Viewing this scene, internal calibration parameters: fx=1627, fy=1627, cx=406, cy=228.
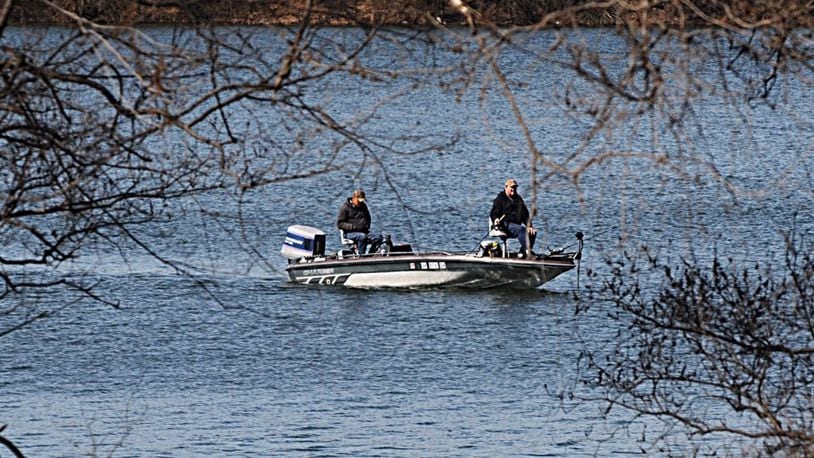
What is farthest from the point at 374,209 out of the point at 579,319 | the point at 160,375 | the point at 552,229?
the point at 160,375

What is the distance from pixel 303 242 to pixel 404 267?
184 cm

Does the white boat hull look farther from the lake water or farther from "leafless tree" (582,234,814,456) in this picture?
"leafless tree" (582,234,814,456)

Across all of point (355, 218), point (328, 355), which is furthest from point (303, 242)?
point (328, 355)

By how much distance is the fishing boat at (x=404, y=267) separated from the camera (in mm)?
27875

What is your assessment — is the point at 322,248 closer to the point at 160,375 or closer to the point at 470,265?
the point at 470,265

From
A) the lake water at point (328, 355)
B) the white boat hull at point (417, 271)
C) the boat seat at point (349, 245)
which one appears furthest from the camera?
the white boat hull at point (417, 271)

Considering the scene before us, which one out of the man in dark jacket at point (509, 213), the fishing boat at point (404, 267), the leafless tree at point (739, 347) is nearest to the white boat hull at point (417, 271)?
the fishing boat at point (404, 267)

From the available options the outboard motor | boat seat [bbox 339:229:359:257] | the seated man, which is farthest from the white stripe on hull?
the seated man

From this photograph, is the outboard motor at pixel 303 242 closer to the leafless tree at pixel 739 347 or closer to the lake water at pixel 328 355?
the lake water at pixel 328 355

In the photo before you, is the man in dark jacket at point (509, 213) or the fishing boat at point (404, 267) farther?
the fishing boat at point (404, 267)

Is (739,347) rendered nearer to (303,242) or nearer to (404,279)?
(303,242)

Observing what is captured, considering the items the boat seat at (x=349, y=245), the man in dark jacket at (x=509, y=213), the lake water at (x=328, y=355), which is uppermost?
the man in dark jacket at (x=509, y=213)

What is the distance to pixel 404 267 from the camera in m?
28.3

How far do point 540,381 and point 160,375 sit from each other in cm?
535
